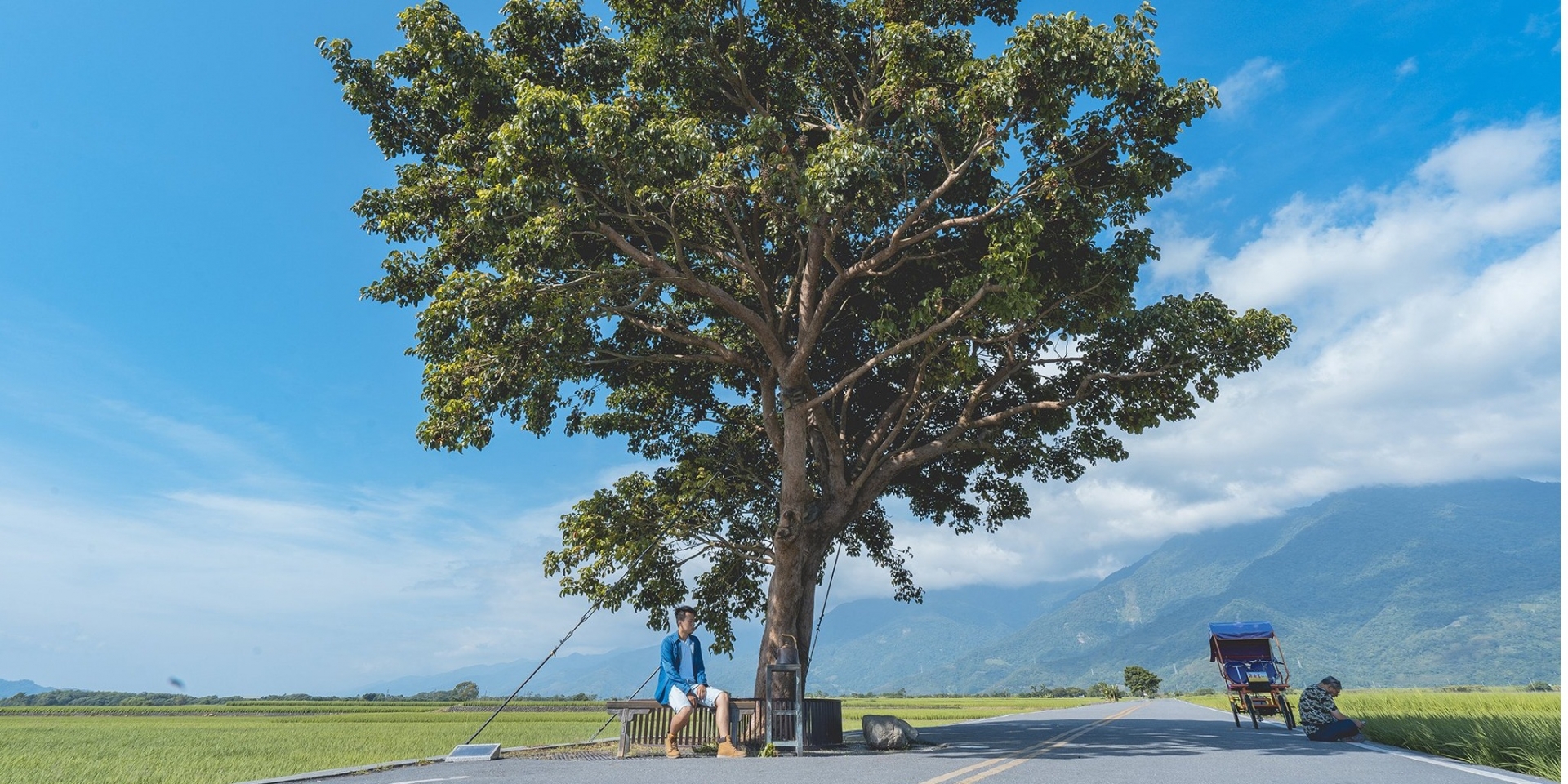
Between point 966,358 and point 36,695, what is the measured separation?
11257 cm

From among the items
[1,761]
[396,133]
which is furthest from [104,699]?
[396,133]

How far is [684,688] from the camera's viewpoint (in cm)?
1245

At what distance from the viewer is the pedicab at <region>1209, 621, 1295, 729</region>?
2122cm

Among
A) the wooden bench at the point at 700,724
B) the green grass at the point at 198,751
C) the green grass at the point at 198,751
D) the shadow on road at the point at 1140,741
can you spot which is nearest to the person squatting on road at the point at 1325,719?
the shadow on road at the point at 1140,741

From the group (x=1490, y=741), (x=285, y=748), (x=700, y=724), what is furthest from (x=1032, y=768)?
(x=285, y=748)

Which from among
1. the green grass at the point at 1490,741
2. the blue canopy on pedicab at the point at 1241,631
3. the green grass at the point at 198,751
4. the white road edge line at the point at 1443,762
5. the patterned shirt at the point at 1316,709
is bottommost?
the green grass at the point at 198,751

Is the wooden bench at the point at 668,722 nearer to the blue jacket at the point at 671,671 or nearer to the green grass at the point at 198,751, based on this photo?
the blue jacket at the point at 671,671

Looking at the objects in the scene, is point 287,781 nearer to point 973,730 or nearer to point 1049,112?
point 1049,112

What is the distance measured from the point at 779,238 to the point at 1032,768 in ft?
41.5

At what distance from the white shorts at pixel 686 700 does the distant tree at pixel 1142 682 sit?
10604cm

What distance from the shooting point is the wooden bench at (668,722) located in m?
14.9

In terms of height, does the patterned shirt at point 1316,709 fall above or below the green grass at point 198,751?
above

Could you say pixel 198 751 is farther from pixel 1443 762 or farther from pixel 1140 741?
pixel 1443 762

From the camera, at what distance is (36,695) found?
91812 millimetres
